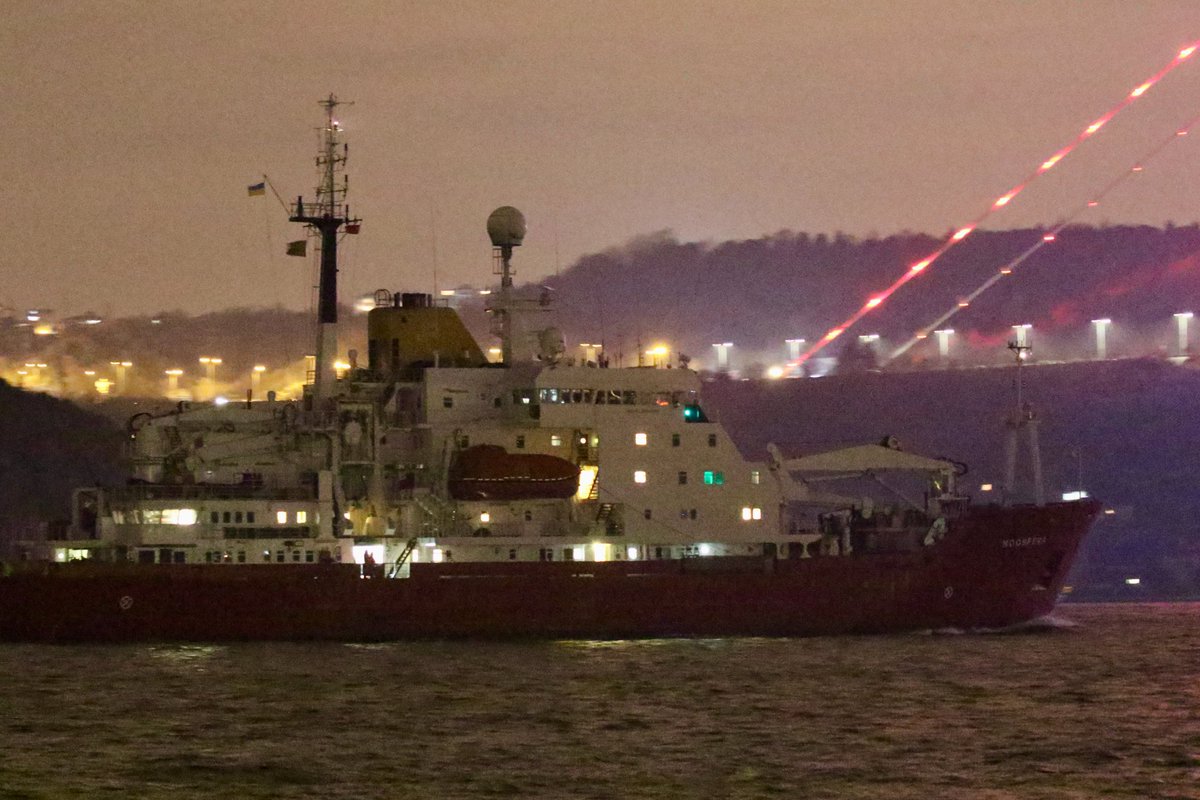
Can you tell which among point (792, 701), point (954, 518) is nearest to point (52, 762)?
point (792, 701)

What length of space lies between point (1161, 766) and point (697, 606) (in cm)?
1989

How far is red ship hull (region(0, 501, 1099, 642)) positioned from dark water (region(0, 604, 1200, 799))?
2.87 feet

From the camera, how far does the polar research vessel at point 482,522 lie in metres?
46.7

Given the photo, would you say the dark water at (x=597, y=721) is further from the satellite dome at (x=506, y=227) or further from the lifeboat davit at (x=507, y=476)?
the satellite dome at (x=506, y=227)

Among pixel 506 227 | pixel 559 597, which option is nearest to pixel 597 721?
pixel 559 597

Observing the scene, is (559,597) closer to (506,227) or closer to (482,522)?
(482,522)

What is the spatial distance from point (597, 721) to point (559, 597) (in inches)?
544

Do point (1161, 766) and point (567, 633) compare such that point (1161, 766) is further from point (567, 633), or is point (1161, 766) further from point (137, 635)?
point (137, 635)

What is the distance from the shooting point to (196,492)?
4706 centimetres

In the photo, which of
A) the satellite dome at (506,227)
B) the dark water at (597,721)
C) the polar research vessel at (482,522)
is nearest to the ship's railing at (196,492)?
the polar research vessel at (482,522)

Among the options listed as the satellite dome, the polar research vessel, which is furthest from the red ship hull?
the satellite dome

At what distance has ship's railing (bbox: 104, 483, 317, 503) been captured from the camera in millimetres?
47000

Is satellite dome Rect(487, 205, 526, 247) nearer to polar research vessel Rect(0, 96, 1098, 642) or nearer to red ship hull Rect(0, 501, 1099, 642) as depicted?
polar research vessel Rect(0, 96, 1098, 642)

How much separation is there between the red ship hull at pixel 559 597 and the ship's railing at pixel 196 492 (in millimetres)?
1834
